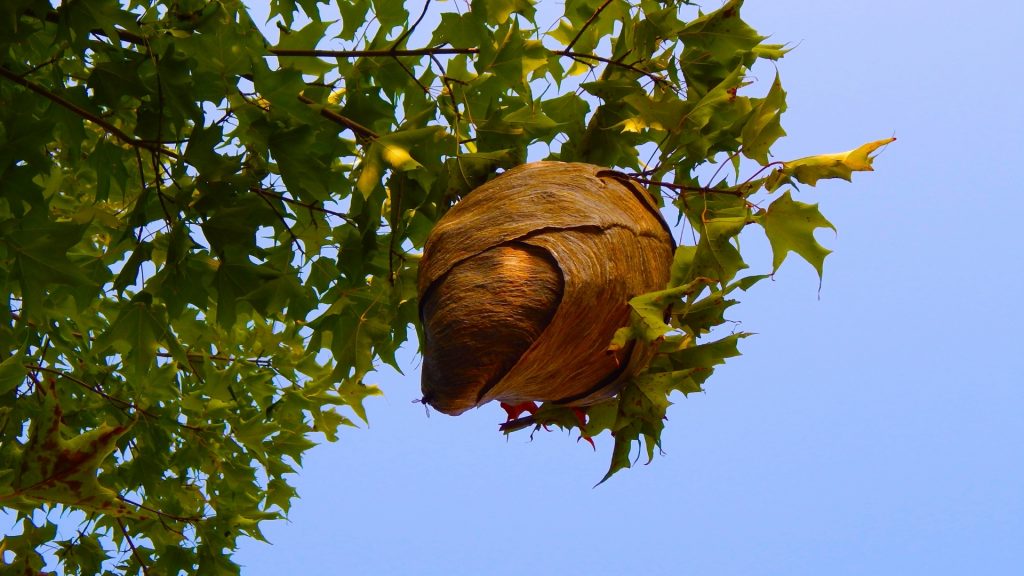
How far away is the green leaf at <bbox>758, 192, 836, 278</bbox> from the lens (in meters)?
1.39

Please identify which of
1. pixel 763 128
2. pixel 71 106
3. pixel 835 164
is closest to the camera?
pixel 835 164

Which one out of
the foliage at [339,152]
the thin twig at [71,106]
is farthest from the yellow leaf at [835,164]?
the thin twig at [71,106]

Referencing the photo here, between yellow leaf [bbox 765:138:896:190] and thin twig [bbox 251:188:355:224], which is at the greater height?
thin twig [bbox 251:188:355:224]

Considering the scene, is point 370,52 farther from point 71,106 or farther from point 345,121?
point 71,106

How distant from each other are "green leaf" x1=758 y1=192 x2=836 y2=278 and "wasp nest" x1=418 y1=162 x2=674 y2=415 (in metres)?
0.20

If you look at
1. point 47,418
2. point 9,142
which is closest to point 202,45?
point 9,142

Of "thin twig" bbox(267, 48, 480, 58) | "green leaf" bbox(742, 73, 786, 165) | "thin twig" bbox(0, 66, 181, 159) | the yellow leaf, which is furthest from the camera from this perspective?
"thin twig" bbox(267, 48, 480, 58)

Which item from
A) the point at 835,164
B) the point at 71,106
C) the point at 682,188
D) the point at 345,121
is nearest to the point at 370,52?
the point at 345,121

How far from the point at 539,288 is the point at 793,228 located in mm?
375

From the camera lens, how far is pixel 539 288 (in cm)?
141

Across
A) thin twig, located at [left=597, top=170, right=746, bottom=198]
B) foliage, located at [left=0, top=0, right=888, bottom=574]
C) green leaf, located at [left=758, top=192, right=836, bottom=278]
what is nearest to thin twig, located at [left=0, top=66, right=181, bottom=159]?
foliage, located at [left=0, top=0, right=888, bottom=574]

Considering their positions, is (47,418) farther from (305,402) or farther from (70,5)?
(305,402)

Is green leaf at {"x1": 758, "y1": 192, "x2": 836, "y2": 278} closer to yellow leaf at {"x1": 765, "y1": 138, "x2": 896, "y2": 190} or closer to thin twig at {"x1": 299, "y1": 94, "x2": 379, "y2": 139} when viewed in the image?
yellow leaf at {"x1": 765, "y1": 138, "x2": 896, "y2": 190}

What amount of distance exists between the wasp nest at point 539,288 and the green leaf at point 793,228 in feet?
0.66
